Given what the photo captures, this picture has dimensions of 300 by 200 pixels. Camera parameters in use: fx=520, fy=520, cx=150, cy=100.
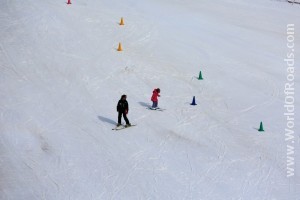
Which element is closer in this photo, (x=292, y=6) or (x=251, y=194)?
(x=251, y=194)

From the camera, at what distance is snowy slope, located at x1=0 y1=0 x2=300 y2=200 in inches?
692

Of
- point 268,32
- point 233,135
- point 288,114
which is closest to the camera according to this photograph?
point 233,135

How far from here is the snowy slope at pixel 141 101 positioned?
57.7 feet

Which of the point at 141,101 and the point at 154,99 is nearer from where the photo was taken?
the point at 154,99

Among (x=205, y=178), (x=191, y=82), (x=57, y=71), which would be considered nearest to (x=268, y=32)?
(x=191, y=82)

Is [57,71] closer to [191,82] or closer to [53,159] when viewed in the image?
[191,82]

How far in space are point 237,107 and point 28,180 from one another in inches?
427

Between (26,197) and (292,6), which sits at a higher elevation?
(292,6)

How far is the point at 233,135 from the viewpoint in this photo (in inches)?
835

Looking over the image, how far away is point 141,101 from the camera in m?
24.0

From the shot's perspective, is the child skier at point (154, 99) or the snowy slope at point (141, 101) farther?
the child skier at point (154, 99)

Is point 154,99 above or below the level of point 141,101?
above

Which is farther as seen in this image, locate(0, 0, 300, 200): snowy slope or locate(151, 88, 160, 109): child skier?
locate(151, 88, 160, 109): child skier

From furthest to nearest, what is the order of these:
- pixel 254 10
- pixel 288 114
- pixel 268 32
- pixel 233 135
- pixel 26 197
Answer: pixel 254 10
pixel 268 32
pixel 288 114
pixel 233 135
pixel 26 197
